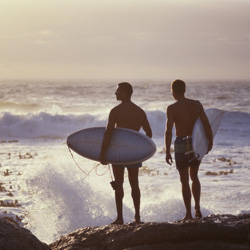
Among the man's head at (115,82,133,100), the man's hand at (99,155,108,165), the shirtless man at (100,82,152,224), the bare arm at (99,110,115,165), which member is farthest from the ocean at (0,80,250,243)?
the man's head at (115,82,133,100)

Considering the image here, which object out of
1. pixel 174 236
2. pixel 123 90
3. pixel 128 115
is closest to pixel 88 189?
pixel 128 115

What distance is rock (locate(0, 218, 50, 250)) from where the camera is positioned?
4.15 m

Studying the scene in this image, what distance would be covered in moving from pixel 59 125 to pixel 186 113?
22125 millimetres

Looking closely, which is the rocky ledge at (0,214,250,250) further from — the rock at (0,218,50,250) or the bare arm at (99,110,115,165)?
the bare arm at (99,110,115,165)

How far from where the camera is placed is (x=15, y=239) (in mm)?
4273

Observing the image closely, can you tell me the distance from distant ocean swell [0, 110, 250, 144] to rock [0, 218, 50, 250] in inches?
800

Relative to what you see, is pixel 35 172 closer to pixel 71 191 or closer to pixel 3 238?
pixel 71 191

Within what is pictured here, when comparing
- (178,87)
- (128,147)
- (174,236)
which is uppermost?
(178,87)

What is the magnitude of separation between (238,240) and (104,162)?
2306 millimetres

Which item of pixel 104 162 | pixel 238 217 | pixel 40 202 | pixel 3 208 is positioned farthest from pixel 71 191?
pixel 238 217

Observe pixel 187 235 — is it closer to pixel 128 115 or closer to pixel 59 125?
pixel 128 115

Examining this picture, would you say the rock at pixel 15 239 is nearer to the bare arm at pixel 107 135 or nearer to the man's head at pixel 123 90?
the bare arm at pixel 107 135

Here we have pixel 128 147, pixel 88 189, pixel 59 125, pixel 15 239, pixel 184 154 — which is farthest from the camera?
pixel 59 125

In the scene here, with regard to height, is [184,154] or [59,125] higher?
[184,154]
